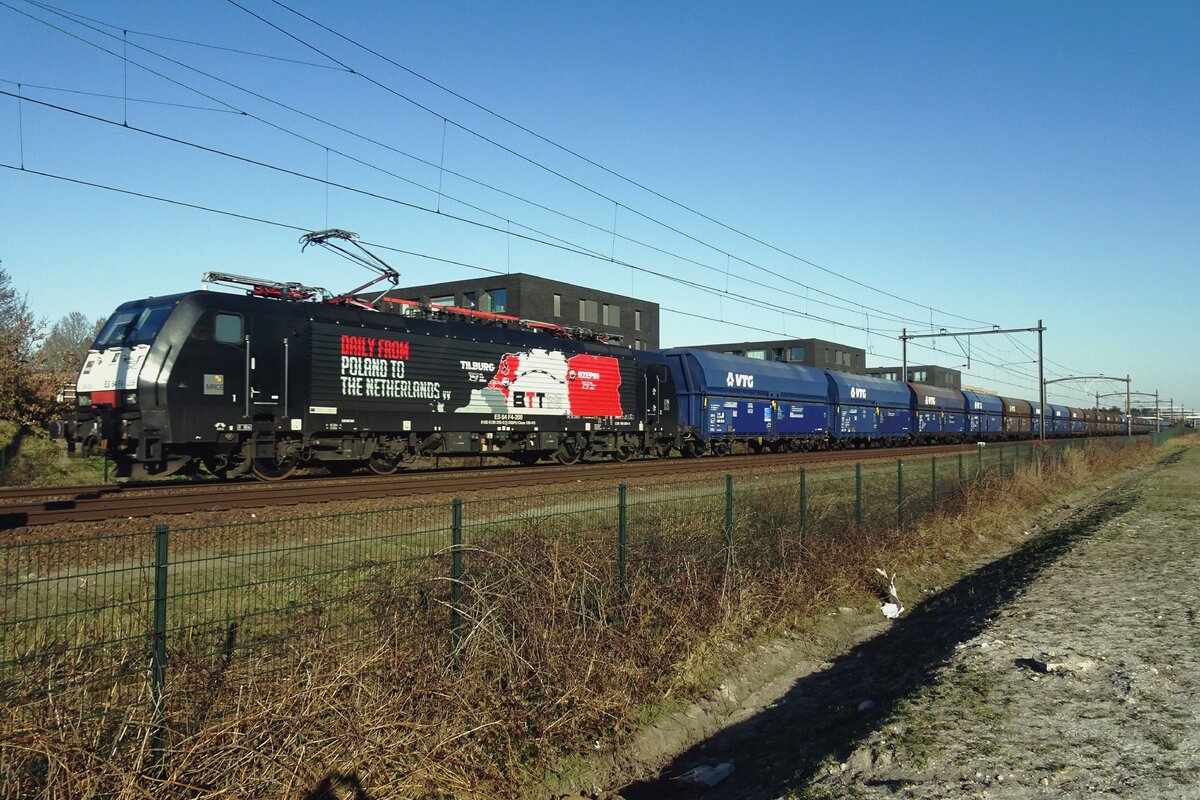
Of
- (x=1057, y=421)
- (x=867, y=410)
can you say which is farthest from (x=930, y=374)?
(x=867, y=410)

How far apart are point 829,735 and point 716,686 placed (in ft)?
5.14

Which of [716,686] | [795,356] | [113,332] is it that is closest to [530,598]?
[716,686]

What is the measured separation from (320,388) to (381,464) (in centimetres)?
310

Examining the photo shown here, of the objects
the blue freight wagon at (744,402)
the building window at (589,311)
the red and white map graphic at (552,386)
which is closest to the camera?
the red and white map graphic at (552,386)

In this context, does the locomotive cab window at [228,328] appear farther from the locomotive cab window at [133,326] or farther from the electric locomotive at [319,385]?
the locomotive cab window at [133,326]

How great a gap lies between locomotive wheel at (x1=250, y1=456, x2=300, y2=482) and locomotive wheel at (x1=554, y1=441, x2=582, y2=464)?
9229 millimetres

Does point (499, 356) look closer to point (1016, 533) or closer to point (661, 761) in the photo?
point (1016, 533)

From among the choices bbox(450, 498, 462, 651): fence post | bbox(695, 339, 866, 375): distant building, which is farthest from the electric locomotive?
bbox(695, 339, 866, 375): distant building

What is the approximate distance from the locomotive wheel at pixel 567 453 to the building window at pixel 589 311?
134 ft

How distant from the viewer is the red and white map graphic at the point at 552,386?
22328mm

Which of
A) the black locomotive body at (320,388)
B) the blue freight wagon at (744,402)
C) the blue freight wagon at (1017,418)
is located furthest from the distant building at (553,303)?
the black locomotive body at (320,388)

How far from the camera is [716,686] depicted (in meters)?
8.25

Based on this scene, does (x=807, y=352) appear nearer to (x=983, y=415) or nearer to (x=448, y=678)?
(x=983, y=415)

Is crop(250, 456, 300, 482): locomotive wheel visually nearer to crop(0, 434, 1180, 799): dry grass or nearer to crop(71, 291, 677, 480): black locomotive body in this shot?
crop(71, 291, 677, 480): black locomotive body
